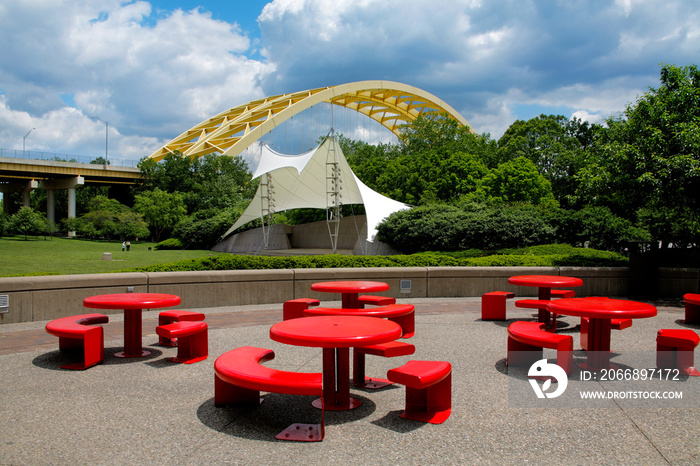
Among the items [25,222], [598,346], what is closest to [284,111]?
[25,222]

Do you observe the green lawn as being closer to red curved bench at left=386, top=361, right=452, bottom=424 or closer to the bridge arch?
red curved bench at left=386, top=361, right=452, bottom=424

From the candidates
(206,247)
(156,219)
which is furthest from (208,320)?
(156,219)

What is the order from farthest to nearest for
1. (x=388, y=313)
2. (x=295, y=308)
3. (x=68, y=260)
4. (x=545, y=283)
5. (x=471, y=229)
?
(x=68, y=260) → (x=471, y=229) → (x=545, y=283) → (x=295, y=308) → (x=388, y=313)

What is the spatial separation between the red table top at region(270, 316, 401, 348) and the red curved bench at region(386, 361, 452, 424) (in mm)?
345

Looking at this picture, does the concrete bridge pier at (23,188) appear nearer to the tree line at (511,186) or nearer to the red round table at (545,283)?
the tree line at (511,186)

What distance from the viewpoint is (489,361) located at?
6316 mm

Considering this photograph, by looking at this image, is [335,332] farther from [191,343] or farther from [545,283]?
[545,283]

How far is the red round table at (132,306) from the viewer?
20.6 feet

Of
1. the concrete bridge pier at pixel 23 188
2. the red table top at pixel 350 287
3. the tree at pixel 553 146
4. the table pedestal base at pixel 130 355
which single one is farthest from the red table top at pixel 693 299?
the concrete bridge pier at pixel 23 188

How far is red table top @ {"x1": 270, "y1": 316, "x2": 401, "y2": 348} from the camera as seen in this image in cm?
422

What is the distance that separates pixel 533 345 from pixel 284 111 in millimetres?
53339

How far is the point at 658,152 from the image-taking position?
39.5 feet

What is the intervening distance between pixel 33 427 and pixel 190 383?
Result: 1.58 m

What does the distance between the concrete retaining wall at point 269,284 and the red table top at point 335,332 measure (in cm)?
608
